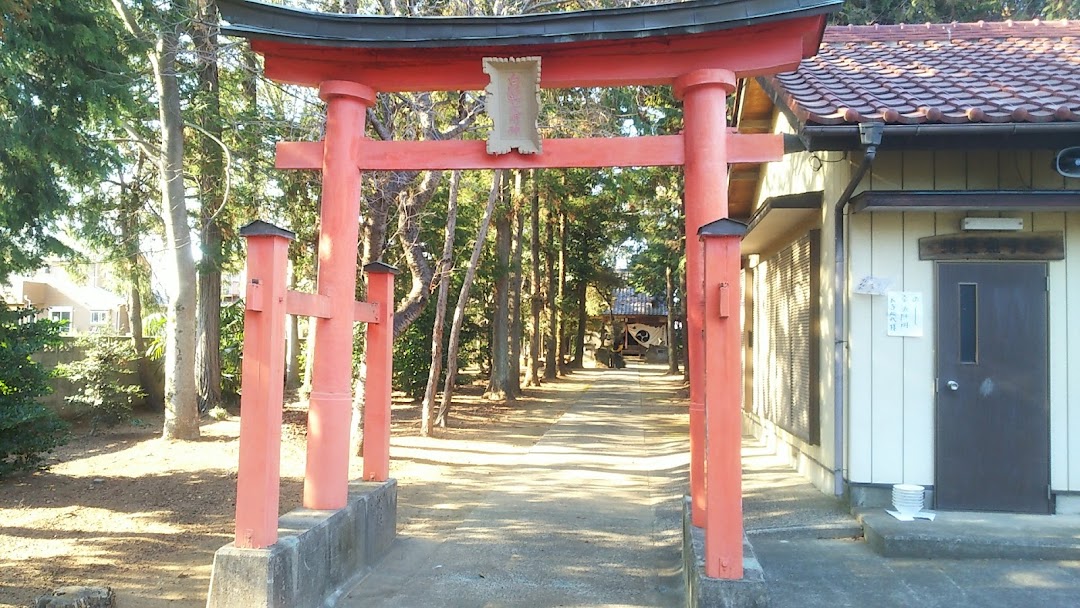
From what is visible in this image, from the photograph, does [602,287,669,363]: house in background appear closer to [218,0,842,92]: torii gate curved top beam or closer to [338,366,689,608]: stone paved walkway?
[338,366,689,608]: stone paved walkway

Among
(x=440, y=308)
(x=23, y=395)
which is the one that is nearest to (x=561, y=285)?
(x=440, y=308)

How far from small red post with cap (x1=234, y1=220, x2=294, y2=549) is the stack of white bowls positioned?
5.00m

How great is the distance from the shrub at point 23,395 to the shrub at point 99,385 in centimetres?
476

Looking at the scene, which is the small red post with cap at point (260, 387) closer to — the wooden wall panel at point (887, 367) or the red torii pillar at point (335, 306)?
the red torii pillar at point (335, 306)

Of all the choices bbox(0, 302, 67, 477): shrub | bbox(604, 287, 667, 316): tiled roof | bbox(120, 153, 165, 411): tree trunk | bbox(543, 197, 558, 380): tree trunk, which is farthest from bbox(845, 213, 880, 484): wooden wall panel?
bbox(604, 287, 667, 316): tiled roof

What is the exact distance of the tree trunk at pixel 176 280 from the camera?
12133 mm

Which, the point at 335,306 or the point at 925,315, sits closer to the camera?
the point at 335,306

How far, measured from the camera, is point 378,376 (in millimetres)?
6660

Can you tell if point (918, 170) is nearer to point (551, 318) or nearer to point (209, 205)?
point (209, 205)

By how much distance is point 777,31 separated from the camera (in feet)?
17.6

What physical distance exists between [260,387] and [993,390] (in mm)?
6069

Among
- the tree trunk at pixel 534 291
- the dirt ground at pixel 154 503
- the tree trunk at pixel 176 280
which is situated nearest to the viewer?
the dirt ground at pixel 154 503

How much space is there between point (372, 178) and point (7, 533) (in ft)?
19.8

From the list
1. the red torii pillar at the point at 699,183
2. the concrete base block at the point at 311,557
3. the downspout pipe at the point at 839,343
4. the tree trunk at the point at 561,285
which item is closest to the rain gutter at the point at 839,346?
the downspout pipe at the point at 839,343
